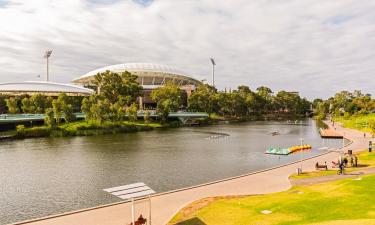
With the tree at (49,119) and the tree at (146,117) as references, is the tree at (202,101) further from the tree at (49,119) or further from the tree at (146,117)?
the tree at (49,119)

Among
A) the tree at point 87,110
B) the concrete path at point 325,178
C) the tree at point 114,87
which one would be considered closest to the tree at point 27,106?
the tree at point 87,110

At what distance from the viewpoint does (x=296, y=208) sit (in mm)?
23938

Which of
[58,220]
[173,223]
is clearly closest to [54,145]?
[58,220]

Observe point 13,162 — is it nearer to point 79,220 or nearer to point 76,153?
point 76,153

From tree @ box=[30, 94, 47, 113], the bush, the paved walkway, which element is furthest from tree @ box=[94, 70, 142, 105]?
the paved walkway

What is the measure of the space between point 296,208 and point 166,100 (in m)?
116

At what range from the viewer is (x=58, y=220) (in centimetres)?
2416

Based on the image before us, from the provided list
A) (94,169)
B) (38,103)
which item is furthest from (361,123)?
(38,103)

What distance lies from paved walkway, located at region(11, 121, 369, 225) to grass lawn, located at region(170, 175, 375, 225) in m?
2.09

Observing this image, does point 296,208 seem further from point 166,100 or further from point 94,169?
point 166,100

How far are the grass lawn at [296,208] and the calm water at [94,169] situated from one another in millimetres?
11230

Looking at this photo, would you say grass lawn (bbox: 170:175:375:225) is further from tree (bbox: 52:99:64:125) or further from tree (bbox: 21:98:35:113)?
tree (bbox: 21:98:35:113)

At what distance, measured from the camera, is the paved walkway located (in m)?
23.8

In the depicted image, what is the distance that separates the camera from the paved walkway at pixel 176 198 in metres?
23.8
